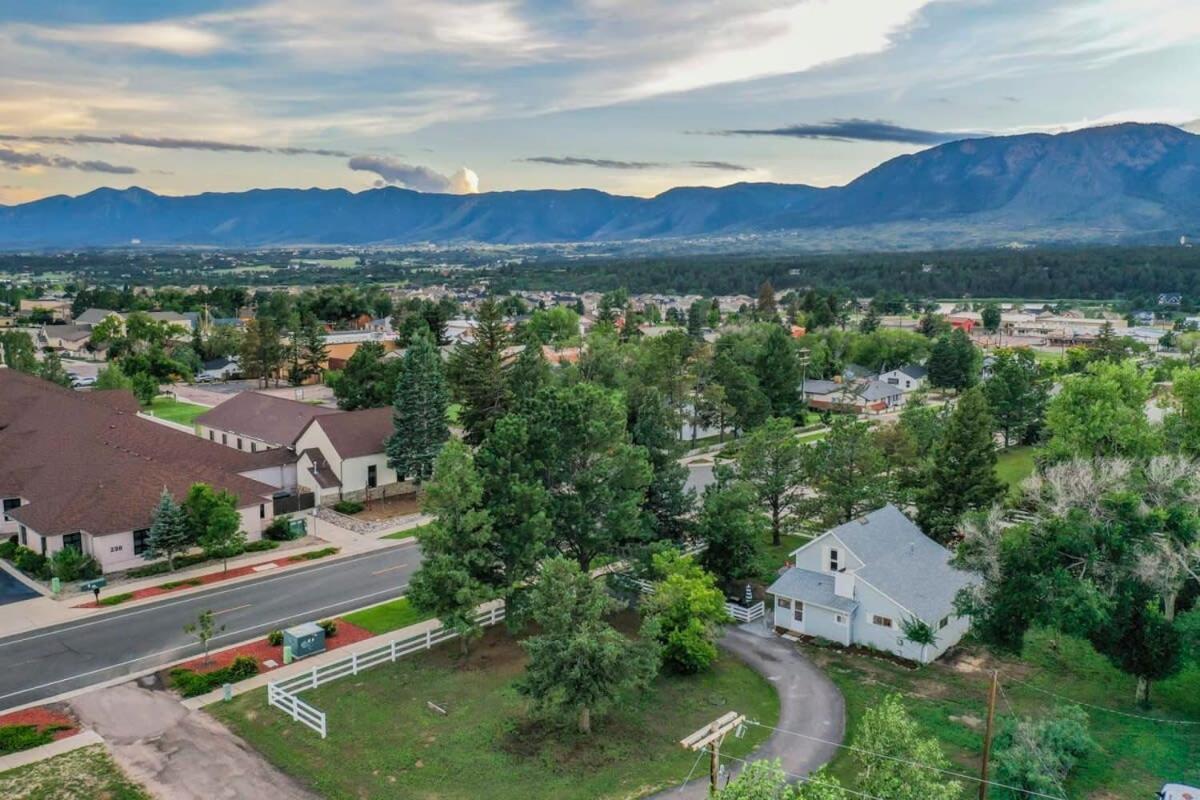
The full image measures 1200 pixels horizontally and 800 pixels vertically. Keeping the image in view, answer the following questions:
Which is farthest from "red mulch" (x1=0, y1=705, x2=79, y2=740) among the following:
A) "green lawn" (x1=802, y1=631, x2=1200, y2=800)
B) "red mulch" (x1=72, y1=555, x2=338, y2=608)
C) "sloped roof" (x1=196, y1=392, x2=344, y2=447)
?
"sloped roof" (x1=196, y1=392, x2=344, y2=447)

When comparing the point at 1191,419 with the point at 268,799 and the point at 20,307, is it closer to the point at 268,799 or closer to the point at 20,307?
the point at 268,799

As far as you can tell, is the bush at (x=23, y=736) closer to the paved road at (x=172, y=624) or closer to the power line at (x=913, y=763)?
the paved road at (x=172, y=624)

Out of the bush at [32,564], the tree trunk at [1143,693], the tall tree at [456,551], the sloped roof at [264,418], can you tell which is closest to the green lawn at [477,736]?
the tall tree at [456,551]

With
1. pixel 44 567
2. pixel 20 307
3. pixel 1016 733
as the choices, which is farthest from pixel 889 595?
pixel 20 307

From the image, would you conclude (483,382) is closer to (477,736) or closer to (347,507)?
(347,507)

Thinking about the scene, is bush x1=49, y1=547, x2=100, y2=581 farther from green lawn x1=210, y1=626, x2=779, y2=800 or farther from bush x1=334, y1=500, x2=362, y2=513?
green lawn x1=210, y1=626, x2=779, y2=800

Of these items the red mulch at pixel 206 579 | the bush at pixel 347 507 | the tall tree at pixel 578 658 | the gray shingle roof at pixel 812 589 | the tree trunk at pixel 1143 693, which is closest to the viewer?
the tall tree at pixel 578 658
